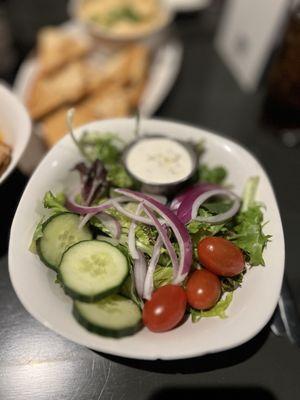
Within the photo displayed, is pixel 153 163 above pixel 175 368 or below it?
above

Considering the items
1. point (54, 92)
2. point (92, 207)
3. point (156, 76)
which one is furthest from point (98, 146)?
point (156, 76)

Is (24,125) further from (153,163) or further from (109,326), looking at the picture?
(109,326)

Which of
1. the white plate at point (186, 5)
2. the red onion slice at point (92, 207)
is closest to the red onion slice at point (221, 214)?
the red onion slice at point (92, 207)

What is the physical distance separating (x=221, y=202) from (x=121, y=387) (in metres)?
0.65

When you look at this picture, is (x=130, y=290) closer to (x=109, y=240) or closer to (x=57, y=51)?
(x=109, y=240)

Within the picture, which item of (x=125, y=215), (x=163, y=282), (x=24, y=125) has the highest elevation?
(x=24, y=125)

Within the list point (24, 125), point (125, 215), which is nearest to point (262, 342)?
point (125, 215)

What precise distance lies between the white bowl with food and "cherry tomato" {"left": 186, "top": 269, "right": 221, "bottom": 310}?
1.80m

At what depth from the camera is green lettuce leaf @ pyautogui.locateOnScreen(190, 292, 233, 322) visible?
1.24 m

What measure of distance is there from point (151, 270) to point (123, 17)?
1.98m

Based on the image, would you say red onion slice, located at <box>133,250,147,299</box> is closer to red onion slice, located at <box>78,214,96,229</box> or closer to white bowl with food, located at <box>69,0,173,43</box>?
red onion slice, located at <box>78,214,96,229</box>

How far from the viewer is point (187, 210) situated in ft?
4.60

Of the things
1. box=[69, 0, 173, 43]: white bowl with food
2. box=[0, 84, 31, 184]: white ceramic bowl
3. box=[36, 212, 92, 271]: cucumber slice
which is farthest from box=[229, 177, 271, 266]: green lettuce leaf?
box=[69, 0, 173, 43]: white bowl with food

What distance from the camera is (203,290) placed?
125 cm
